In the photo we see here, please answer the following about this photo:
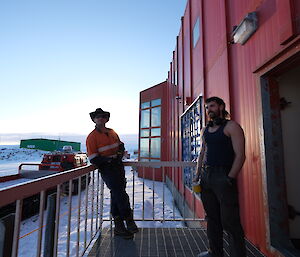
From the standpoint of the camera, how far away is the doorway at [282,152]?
2105 millimetres

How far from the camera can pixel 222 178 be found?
1840 mm

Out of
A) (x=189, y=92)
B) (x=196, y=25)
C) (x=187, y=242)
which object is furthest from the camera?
(x=189, y=92)

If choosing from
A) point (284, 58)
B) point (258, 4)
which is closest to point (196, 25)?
point (258, 4)

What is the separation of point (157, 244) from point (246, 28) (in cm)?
321

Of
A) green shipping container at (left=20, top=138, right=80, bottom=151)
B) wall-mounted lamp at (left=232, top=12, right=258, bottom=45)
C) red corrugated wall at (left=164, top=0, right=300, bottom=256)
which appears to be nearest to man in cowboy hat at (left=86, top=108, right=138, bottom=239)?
red corrugated wall at (left=164, top=0, right=300, bottom=256)

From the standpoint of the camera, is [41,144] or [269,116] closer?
[269,116]

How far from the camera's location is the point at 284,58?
1.86 meters

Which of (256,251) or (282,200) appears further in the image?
(256,251)

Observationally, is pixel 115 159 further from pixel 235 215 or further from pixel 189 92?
pixel 189 92

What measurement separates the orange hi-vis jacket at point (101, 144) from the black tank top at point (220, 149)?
1.45m

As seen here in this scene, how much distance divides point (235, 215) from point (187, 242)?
1.26 m

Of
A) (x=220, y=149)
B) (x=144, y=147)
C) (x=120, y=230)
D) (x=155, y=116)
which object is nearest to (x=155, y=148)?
(x=144, y=147)

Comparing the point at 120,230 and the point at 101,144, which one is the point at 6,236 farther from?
the point at 120,230

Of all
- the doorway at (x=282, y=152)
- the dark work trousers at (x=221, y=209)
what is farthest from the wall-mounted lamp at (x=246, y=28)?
the dark work trousers at (x=221, y=209)
